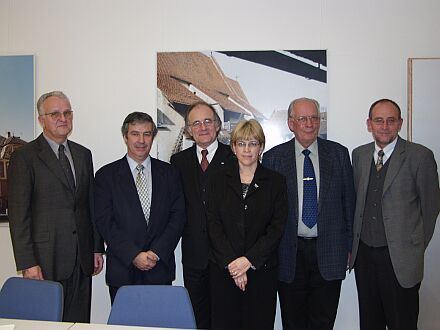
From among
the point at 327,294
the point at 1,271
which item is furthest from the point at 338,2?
the point at 1,271

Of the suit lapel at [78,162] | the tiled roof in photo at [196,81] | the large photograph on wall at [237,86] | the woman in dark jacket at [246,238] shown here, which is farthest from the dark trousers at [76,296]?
the tiled roof in photo at [196,81]

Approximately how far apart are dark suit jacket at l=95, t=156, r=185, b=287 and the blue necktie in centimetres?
80

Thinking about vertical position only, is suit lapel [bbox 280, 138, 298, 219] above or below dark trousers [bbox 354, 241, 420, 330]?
above

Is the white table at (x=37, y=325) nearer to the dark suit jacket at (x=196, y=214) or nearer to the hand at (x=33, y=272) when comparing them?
the hand at (x=33, y=272)

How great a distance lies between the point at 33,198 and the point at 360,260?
2.15 m

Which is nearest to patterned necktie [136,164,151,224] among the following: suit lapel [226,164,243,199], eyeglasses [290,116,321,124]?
suit lapel [226,164,243,199]

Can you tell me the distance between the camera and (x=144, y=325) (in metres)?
2.08

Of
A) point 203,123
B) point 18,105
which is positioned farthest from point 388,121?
point 18,105

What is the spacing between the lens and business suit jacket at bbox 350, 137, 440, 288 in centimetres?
284

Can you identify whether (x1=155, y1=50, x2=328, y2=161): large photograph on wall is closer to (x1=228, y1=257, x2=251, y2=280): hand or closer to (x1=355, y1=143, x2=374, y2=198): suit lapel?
(x1=355, y1=143, x2=374, y2=198): suit lapel

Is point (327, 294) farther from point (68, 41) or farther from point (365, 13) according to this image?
point (68, 41)

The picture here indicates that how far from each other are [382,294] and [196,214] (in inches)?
52.2

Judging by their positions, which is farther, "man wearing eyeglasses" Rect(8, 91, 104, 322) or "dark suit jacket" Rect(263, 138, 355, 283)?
"dark suit jacket" Rect(263, 138, 355, 283)

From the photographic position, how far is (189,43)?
381 cm
